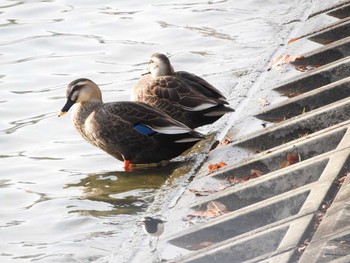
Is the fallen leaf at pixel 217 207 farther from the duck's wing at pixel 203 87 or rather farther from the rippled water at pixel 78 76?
the duck's wing at pixel 203 87

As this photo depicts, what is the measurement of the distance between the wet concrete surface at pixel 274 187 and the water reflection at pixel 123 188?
17.6 inches

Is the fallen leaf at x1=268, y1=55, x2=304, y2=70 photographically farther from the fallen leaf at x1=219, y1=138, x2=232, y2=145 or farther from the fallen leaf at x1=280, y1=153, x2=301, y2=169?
the fallen leaf at x1=280, y1=153, x2=301, y2=169

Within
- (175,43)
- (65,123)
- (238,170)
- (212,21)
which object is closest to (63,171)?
(65,123)

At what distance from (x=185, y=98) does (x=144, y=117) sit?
0.59m

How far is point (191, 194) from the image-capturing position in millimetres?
7812

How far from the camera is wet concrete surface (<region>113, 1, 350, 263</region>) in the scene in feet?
20.3

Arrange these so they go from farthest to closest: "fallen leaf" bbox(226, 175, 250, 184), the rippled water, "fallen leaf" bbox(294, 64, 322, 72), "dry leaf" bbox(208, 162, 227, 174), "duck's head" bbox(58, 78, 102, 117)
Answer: "fallen leaf" bbox(294, 64, 322, 72)
"duck's head" bbox(58, 78, 102, 117)
the rippled water
"dry leaf" bbox(208, 162, 227, 174)
"fallen leaf" bbox(226, 175, 250, 184)

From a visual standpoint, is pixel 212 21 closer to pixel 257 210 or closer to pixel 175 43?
pixel 175 43

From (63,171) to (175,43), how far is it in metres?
4.74

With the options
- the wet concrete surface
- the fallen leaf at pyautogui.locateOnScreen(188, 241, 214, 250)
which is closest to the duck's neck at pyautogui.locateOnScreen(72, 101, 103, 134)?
the wet concrete surface

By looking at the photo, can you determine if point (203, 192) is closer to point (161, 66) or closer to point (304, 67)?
point (161, 66)

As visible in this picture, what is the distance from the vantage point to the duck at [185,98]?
1014cm

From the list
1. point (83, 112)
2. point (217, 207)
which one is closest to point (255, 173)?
point (217, 207)

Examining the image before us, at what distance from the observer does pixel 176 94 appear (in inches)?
404
